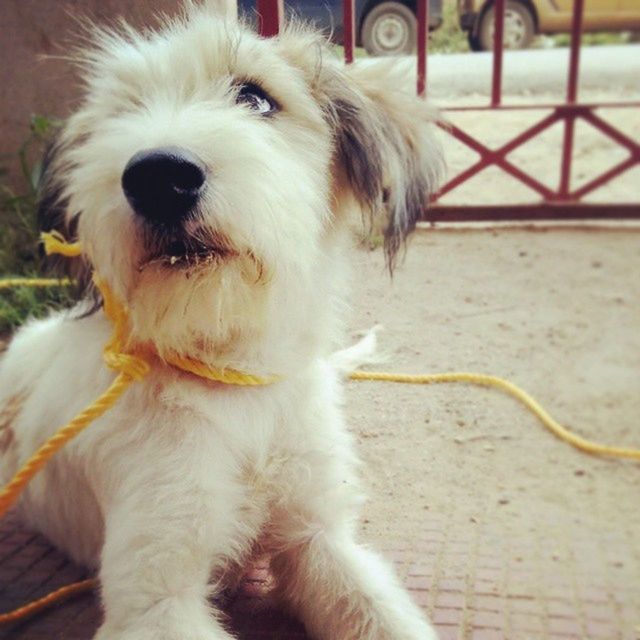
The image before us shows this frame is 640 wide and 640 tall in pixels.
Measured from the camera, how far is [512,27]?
7.67 metres

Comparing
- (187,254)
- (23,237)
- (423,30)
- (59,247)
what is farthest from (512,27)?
(187,254)

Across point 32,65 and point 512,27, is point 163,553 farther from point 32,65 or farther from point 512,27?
point 512,27

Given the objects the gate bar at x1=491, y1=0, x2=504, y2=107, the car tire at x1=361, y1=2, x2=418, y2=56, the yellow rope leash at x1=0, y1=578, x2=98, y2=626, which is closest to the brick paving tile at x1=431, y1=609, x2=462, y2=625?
the yellow rope leash at x1=0, y1=578, x2=98, y2=626

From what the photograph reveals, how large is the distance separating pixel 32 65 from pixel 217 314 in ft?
12.6

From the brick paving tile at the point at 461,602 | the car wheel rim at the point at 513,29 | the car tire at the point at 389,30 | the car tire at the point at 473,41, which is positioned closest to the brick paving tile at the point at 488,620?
the brick paving tile at the point at 461,602

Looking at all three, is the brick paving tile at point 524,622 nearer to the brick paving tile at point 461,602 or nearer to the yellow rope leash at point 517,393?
the brick paving tile at point 461,602

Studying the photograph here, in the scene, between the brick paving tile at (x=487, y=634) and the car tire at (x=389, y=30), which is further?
the car tire at (x=389, y=30)

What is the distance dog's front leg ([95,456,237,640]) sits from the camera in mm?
2160

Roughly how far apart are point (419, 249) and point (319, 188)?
12.8 feet

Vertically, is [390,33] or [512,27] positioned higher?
[390,33]

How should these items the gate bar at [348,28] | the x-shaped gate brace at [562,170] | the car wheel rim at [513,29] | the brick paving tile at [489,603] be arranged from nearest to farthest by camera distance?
the brick paving tile at [489,603] → the gate bar at [348,28] → the car wheel rim at [513,29] → the x-shaped gate brace at [562,170]

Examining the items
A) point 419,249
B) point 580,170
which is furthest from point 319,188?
point 580,170

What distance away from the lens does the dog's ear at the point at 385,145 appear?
104 inches

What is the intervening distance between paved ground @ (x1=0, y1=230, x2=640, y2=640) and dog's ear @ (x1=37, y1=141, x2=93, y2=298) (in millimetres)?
1006
